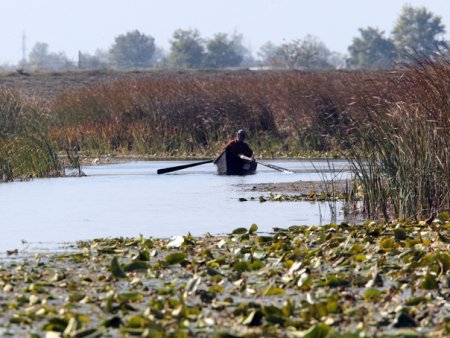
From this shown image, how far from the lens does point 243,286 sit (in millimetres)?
11445

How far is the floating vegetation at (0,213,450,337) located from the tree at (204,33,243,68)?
116 metres

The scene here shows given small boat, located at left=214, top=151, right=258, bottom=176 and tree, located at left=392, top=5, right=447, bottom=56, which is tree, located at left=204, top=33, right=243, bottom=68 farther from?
small boat, located at left=214, top=151, right=258, bottom=176

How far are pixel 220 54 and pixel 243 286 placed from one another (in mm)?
124316

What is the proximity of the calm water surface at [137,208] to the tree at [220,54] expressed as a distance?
103m

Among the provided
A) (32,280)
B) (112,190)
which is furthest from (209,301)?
(112,190)

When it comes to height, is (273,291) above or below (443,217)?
below

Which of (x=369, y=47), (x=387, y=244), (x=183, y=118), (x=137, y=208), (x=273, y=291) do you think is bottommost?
(x=137, y=208)

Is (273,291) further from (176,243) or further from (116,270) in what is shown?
(176,243)

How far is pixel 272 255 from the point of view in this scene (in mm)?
13328

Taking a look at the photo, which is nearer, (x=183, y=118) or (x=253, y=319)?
(x=253, y=319)

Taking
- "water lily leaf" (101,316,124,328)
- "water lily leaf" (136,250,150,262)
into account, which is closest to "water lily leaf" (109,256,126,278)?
"water lily leaf" (136,250,150,262)

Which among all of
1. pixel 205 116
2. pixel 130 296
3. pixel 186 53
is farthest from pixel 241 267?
pixel 186 53

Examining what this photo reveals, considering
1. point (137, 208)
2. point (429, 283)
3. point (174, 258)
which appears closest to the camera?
point (429, 283)

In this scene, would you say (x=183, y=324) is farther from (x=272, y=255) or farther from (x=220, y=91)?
(x=220, y=91)
